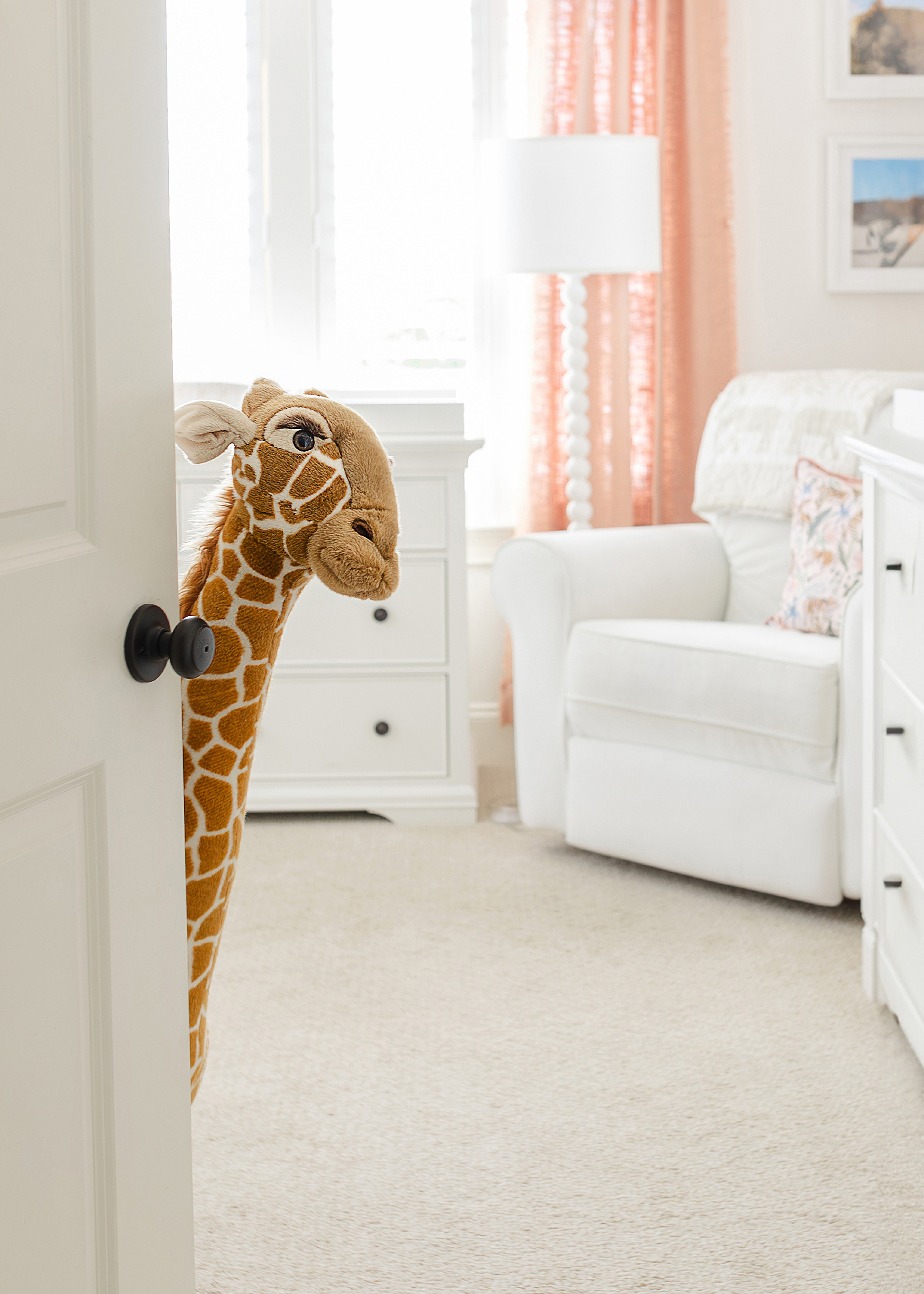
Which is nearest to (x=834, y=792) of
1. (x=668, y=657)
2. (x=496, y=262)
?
(x=668, y=657)

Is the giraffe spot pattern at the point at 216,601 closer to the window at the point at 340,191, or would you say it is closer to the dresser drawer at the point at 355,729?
the dresser drawer at the point at 355,729

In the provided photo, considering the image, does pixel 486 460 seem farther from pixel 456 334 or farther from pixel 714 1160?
pixel 714 1160

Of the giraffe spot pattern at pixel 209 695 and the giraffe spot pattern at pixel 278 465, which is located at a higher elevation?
the giraffe spot pattern at pixel 278 465

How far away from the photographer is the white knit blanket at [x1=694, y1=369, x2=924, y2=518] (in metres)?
2.86

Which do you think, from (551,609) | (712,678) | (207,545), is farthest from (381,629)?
(207,545)

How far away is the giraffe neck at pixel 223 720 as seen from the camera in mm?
1099

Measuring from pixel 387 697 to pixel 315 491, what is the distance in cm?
199

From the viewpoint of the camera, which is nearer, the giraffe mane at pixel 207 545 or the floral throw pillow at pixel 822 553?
the giraffe mane at pixel 207 545

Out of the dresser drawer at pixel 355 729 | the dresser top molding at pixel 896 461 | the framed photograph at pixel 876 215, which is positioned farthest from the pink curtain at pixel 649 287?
the dresser top molding at pixel 896 461

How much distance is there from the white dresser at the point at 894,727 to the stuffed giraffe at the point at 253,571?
780mm

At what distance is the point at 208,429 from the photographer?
1056mm

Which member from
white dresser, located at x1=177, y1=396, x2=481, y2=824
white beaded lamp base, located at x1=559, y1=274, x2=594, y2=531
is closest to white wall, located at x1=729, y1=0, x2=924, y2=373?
white beaded lamp base, located at x1=559, y1=274, x2=594, y2=531

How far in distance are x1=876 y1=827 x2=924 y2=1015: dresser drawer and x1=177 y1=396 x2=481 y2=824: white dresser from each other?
4.25 ft

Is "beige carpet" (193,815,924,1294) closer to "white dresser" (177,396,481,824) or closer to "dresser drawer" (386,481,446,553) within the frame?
"white dresser" (177,396,481,824)
